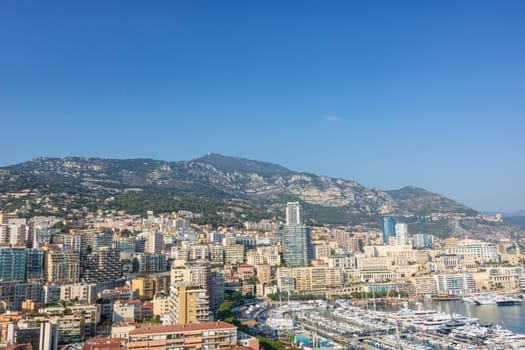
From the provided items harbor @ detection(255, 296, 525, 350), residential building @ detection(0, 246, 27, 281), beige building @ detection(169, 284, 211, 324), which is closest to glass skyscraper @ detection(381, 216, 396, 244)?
harbor @ detection(255, 296, 525, 350)

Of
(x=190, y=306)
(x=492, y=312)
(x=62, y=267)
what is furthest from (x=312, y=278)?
(x=190, y=306)

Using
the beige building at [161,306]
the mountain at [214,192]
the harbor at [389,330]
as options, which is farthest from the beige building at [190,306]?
the mountain at [214,192]

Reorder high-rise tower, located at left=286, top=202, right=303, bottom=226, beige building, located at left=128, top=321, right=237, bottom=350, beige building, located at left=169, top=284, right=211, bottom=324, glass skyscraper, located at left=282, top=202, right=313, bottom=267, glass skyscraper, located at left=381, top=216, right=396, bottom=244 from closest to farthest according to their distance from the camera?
beige building, located at left=128, top=321, right=237, bottom=350 → beige building, located at left=169, top=284, right=211, bottom=324 → glass skyscraper, located at left=282, top=202, right=313, bottom=267 → high-rise tower, located at left=286, top=202, right=303, bottom=226 → glass skyscraper, located at left=381, top=216, right=396, bottom=244

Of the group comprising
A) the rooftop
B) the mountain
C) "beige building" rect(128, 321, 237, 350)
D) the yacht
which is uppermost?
the mountain

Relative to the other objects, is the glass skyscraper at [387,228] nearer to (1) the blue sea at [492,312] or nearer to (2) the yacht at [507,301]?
(1) the blue sea at [492,312]

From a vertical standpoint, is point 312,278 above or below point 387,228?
below

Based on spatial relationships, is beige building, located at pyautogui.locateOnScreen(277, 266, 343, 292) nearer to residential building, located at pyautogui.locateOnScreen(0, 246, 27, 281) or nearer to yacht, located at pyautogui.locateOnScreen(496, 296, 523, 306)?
yacht, located at pyautogui.locateOnScreen(496, 296, 523, 306)

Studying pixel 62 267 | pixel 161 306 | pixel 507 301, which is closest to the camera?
pixel 161 306

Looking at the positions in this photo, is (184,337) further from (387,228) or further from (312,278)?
(387,228)
